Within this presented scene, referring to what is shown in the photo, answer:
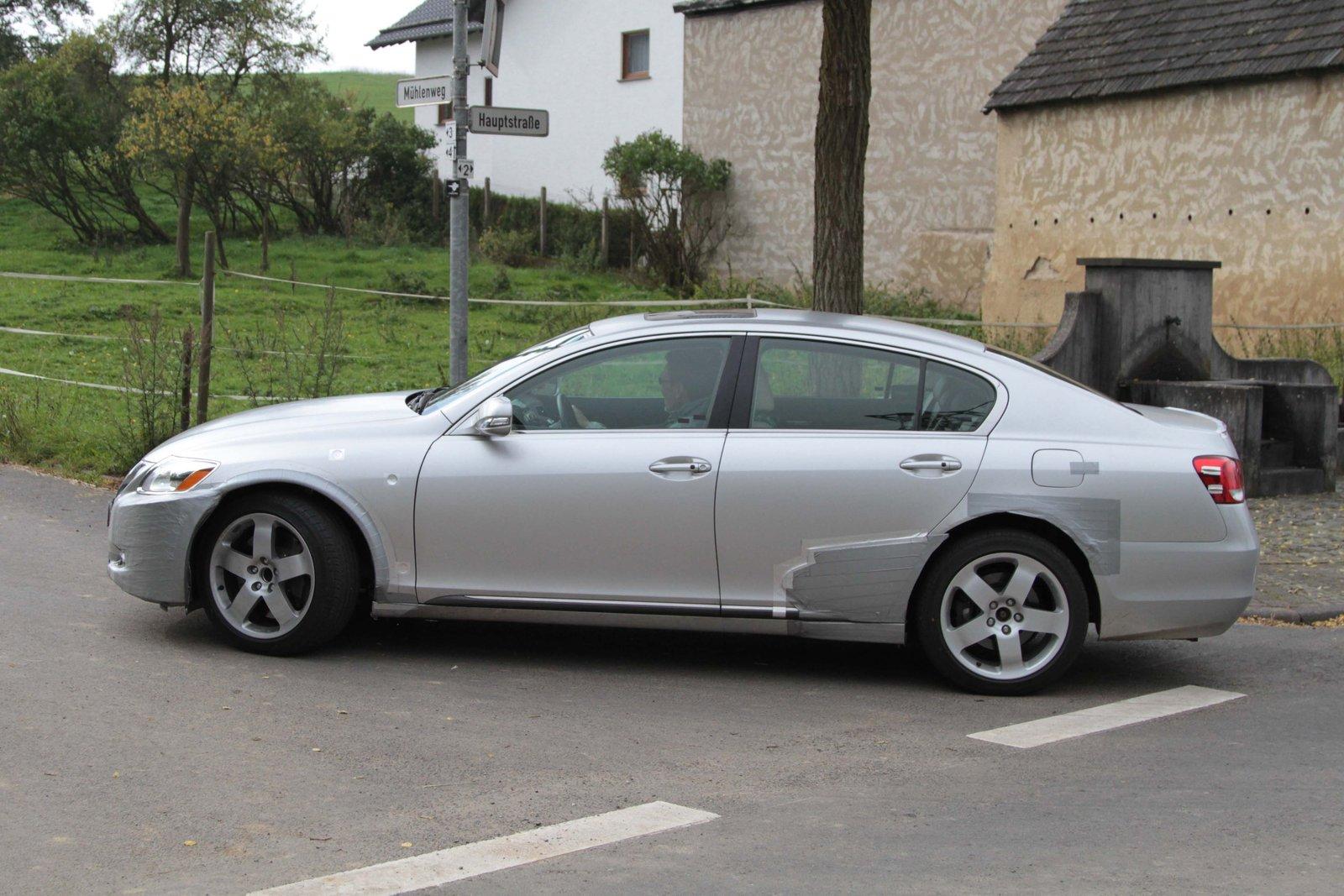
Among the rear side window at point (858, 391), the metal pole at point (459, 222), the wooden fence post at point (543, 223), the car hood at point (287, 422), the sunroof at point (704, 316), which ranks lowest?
the car hood at point (287, 422)

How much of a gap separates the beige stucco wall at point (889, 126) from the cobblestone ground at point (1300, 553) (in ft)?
46.3

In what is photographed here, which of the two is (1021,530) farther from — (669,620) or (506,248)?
(506,248)

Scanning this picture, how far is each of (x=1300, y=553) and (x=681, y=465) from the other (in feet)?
17.4

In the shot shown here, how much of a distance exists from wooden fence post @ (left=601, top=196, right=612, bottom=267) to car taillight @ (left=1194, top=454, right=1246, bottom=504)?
26.8 m

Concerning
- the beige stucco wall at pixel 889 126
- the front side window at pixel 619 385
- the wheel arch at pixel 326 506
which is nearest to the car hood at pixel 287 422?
the wheel arch at pixel 326 506

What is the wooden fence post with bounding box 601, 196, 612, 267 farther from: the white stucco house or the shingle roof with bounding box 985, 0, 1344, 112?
the shingle roof with bounding box 985, 0, 1344, 112

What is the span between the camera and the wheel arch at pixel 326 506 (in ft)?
21.3

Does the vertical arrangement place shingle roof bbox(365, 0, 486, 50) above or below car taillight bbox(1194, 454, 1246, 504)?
above

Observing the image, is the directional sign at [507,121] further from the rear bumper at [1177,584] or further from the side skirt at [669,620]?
the rear bumper at [1177,584]

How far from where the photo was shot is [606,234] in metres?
32.8

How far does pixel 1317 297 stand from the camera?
1722cm

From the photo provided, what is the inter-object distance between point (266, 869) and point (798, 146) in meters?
26.3

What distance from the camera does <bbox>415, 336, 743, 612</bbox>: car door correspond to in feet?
20.8

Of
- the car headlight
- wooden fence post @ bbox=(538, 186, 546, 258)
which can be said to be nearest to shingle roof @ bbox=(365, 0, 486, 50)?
wooden fence post @ bbox=(538, 186, 546, 258)
